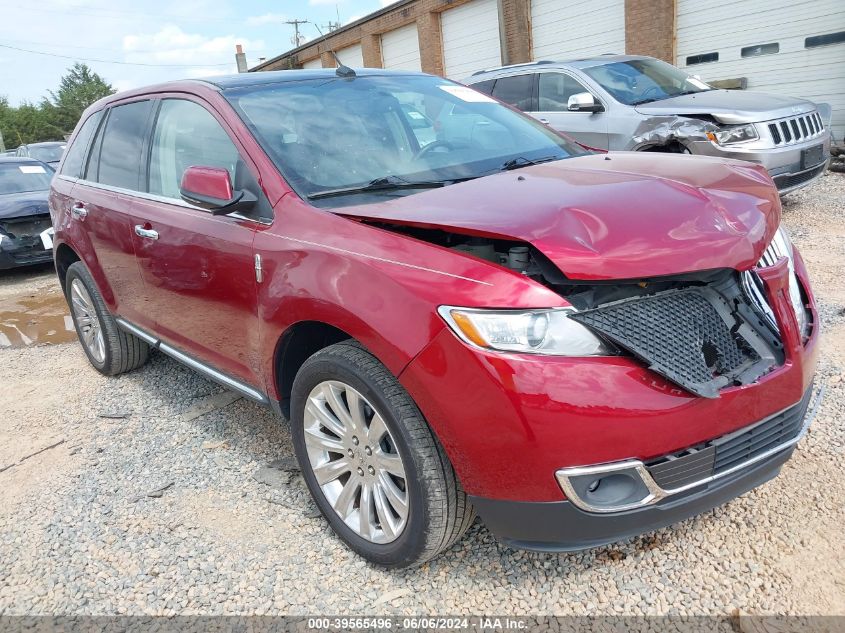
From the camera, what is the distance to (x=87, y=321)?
15.5 ft

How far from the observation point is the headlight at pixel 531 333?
6.02 feet

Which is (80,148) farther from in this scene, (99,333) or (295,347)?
(295,347)

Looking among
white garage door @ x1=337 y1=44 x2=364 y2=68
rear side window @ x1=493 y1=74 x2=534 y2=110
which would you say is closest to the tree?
white garage door @ x1=337 y1=44 x2=364 y2=68

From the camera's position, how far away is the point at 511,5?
1653cm

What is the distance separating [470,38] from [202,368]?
17806 millimetres

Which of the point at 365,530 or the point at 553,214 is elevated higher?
the point at 553,214

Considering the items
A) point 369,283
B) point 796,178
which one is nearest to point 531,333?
point 369,283

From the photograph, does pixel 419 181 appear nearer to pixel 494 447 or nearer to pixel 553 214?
pixel 553 214

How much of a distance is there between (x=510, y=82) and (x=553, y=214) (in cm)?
697

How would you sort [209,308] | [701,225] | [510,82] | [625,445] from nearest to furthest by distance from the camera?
[625,445]
[701,225]
[209,308]
[510,82]

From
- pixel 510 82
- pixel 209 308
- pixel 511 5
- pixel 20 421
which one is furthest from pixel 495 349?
pixel 511 5

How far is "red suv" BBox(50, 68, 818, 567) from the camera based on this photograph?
72.5 inches

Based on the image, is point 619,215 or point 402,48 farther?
point 402,48

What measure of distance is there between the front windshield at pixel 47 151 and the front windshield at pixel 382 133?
16301mm
